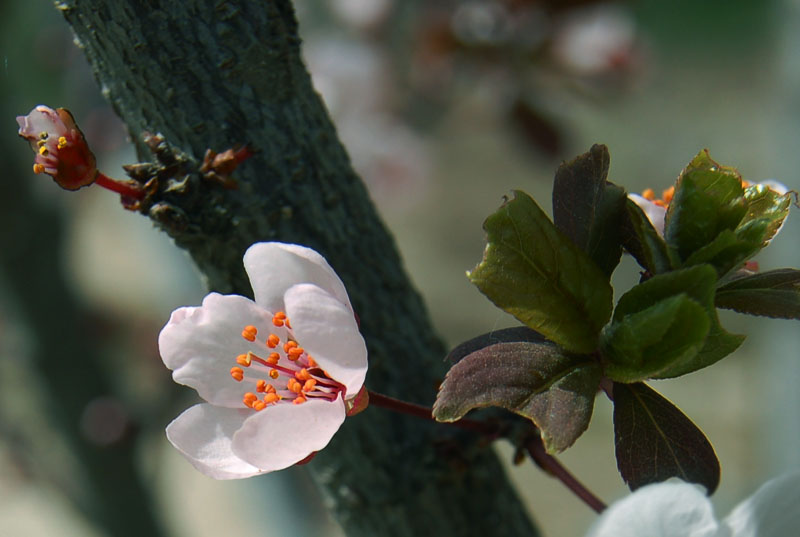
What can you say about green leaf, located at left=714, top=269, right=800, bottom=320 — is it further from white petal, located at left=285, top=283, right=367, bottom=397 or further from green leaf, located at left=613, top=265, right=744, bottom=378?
white petal, located at left=285, top=283, right=367, bottom=397

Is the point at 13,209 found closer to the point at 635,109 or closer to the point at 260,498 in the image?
the point at 260,498

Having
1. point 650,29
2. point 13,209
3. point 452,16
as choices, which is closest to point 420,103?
point 452,16

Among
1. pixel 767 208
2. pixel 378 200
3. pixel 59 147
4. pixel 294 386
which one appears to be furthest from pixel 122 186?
pixel 378 200

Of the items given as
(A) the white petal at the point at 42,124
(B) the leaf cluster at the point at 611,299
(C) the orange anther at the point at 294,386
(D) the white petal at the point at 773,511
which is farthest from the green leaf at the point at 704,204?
(A) the white petal at the point at 42,124

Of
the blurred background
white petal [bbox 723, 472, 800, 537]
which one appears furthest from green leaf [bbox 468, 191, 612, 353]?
the blurred background

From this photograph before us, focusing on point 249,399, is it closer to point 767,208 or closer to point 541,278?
point 541,278

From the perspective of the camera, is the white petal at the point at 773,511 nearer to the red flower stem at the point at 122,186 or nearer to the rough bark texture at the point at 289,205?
the rough bark texture at the point at 289,205
